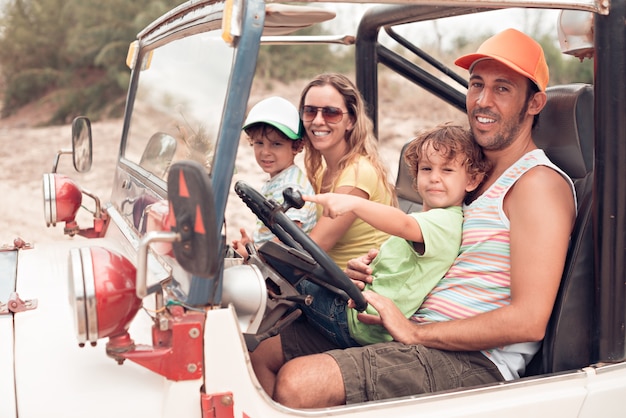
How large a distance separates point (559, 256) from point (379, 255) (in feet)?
1.84

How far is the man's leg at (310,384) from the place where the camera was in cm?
179

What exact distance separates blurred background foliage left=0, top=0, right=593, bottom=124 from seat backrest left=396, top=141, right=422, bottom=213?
10867 mm

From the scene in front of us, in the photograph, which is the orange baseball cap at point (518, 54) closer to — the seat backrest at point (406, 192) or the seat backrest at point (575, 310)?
the seat backrest at point (575, 310)

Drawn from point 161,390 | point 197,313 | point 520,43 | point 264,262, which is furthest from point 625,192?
point 161,390

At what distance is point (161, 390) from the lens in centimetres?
155

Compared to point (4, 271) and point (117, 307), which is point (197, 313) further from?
point (4, 271)

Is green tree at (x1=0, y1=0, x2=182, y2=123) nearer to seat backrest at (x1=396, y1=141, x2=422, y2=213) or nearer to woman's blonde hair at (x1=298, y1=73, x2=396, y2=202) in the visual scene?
seat backrest at (x1=396, y1=141, x2=422, y2=213)

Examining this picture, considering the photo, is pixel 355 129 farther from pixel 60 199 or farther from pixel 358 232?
pixel 60 199

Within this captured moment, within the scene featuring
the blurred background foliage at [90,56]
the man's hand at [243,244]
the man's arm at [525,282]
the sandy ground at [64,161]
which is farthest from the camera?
the blurred background foliage at [90,56]

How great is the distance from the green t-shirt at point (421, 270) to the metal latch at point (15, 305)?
90cm

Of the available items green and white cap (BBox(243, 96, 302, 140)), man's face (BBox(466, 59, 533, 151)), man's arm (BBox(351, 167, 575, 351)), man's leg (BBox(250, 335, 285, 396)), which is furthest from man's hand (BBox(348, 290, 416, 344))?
green and white cap (BBox(243, 96, 302, 140))

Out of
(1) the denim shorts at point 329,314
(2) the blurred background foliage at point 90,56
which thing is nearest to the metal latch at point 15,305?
(1) the denim shorts at point 329,314

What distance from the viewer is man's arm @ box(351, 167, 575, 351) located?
1901 mm

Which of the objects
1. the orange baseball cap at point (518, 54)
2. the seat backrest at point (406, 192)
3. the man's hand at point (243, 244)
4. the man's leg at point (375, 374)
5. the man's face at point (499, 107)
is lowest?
the man's leg at point (375, 374)
